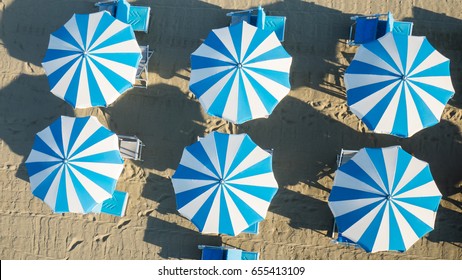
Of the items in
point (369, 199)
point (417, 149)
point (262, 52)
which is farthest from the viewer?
point (417, 149)

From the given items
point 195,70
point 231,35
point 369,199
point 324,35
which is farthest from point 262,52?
point 369,199

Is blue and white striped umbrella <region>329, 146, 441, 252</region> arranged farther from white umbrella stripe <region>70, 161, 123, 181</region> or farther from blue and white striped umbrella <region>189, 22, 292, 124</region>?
white umbrella stripe <region>70, 161, 123, 181</region>

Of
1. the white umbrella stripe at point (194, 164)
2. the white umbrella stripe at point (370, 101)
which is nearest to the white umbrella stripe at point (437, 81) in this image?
the white umbrella stripe at point (370, 101)

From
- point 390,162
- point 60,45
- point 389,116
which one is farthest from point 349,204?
point 60,45

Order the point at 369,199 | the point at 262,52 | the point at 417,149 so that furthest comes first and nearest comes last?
the point at 417,149 → the point at 262,52 → the point at 369,199

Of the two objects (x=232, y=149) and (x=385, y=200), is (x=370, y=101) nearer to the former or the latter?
(x=385, y=200)

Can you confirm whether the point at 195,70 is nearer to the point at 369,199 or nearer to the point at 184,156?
the point at 184,156

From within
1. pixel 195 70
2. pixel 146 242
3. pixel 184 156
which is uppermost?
pixel 195 70

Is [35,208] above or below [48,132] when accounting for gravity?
below
